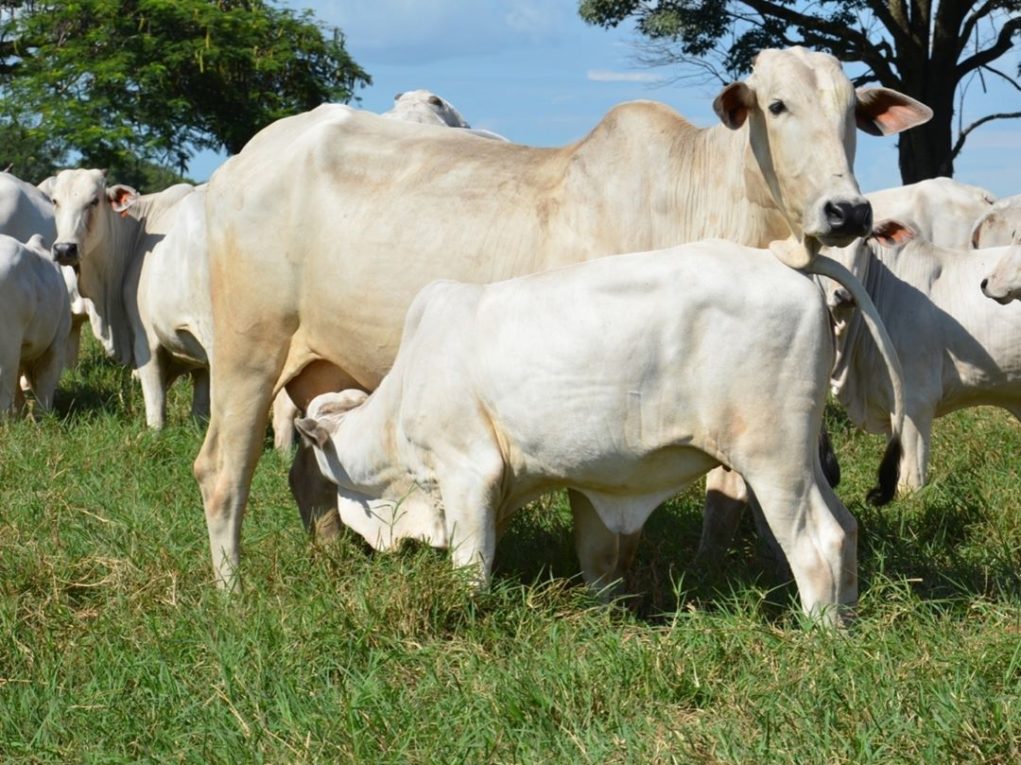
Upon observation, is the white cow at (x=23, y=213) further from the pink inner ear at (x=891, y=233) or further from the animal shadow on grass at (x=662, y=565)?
the animal shadow on grass at (x=662, y=565)

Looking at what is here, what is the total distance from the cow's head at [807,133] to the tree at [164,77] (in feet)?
81.3

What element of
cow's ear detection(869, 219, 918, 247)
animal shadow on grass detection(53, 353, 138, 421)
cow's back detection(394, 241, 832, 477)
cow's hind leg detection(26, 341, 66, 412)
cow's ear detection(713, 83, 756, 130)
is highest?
cow's ear detection(713, 83, 756, 130)

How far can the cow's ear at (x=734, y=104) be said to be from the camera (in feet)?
17.3

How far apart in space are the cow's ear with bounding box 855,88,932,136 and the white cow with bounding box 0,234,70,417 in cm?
639

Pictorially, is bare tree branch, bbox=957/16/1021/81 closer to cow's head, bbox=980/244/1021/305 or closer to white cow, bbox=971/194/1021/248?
white cow, bbox=971/194/1021/248

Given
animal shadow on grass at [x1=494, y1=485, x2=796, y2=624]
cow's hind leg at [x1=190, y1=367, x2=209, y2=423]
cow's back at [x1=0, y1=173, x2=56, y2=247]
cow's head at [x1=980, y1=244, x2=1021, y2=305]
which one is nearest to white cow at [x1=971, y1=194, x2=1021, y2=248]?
cow's head at [x1=980, y1=244, x2=1021, y2=305]

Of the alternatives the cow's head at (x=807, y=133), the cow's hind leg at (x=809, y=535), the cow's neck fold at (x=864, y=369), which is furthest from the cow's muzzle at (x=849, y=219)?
the cow's neck fold at (x=864, y=369)

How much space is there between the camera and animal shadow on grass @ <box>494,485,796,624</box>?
562 cm

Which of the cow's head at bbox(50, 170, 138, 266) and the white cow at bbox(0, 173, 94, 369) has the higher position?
the cow's head at bbox(50, 170, 138, 266)

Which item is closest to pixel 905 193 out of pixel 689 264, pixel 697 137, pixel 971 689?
pixel 697 137

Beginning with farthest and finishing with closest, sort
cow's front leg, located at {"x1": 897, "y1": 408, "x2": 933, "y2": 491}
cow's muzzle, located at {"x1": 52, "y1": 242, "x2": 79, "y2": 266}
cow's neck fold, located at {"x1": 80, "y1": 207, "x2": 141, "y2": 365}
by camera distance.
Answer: cow's neck fold, located at {"x1": 80, "y1": 207, "x2": 141, "y2": 365} < cow's muzzle, located at {"x1": 52, "y1": 242, "x2": 79, "y2": 266} < cow's front leg, located at {"x1": 897, "y1": 408, "x2": 933, "y2": 491}

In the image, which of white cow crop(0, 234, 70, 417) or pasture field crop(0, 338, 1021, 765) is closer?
pasture field crop(0, 338, 1021, 765)

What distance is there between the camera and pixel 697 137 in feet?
18.6

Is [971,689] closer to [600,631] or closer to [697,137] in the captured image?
[600,631]
